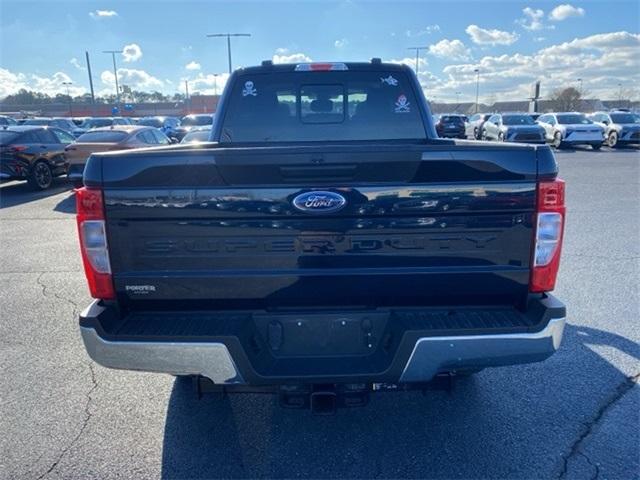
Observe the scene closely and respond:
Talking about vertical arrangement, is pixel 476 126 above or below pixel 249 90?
below

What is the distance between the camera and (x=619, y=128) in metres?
22.8

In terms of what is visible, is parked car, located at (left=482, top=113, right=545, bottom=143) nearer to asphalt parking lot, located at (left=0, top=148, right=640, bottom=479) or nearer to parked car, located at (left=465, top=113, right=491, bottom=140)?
parked car, located at (left=465, top=113, right=491, bottom=140)

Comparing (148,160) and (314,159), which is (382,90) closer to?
(314,159)

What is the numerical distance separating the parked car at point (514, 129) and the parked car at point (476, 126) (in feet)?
9.12

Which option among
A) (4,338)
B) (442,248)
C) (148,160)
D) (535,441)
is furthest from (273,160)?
(4,338)

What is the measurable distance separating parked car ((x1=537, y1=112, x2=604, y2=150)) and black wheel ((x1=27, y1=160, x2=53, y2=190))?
75.5 feet

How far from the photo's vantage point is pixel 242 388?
236 centimetres

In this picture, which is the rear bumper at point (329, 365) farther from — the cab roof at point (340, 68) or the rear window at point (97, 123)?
the rear window at point (97, 123)

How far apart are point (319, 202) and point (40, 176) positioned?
43.9 feet

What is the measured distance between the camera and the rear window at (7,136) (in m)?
11.9

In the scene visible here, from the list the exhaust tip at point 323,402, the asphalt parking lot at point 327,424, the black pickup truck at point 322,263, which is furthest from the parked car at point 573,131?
the exhaust tip at point 323,402

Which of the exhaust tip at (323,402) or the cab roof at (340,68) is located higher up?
the cab roof at (340,68)

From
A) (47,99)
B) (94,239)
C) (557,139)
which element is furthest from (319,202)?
(47,99)

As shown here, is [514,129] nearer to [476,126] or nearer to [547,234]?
[476,126]
